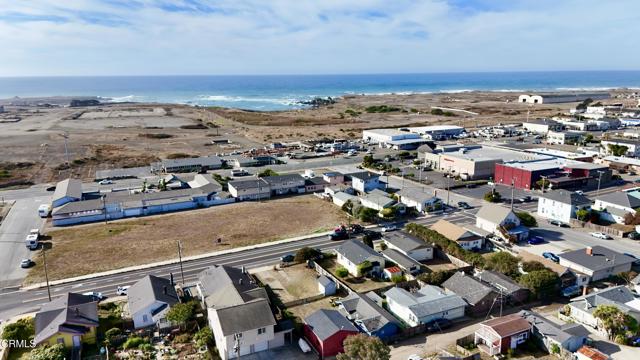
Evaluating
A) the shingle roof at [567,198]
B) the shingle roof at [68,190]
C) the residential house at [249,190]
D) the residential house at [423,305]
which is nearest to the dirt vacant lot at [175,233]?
the residential house at [249,190]

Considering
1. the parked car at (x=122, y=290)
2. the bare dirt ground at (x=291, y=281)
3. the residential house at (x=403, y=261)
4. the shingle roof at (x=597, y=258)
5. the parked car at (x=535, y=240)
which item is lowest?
the bare dirt ground at (x=291, y=281)

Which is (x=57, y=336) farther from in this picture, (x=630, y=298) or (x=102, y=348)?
(x=630, y=298)

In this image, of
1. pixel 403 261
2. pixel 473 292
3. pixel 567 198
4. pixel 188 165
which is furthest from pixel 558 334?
pixel 188 165

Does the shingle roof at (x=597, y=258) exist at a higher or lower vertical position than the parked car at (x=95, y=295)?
higher

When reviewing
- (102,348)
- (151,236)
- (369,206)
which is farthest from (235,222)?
(102,348)

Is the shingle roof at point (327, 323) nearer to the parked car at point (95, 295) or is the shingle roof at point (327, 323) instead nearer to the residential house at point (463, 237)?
the parked car at point (95, 295)

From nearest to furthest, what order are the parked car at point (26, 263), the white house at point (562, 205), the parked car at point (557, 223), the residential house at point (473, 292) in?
the residential house at point (473, 292) → the parked car at point (26, 263) → the parked car at point (557, 223) → the white house at point (562, 205)
